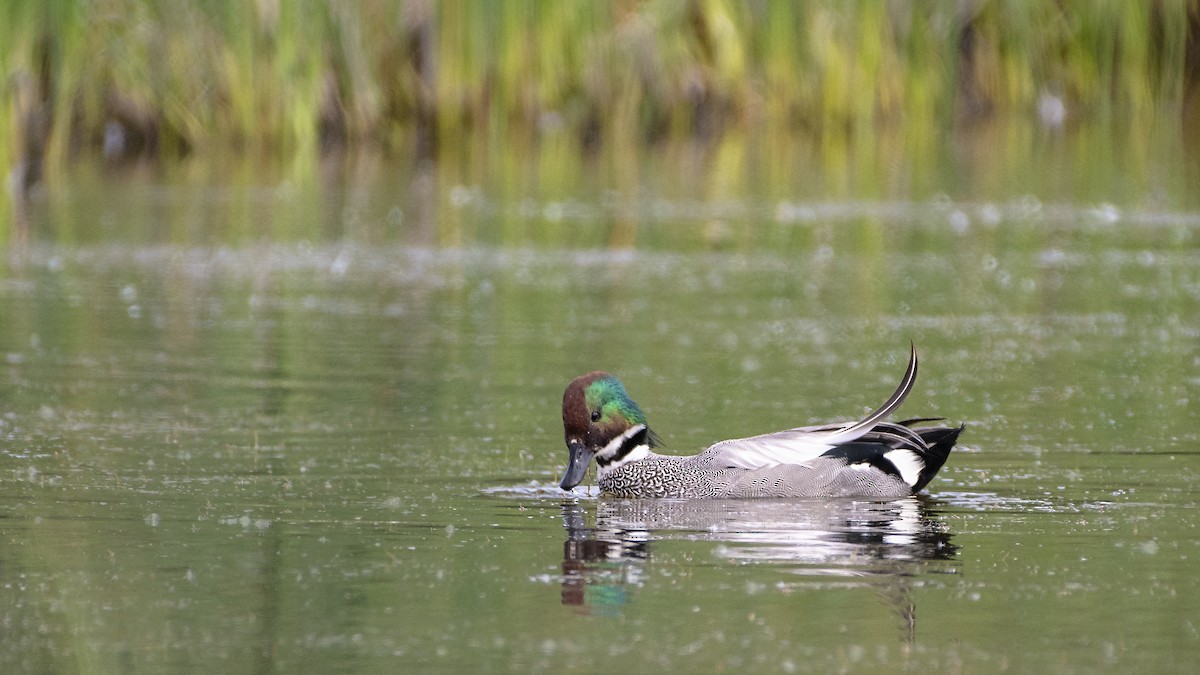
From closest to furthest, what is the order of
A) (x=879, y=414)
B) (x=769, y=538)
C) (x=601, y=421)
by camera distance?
(x=769, y=538) → (x=879, y=414) → (x=601, y=421)

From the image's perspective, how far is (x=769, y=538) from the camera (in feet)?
21.8

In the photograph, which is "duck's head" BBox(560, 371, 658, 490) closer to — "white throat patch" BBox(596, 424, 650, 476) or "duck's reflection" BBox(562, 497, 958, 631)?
"white throat patch" BBox(596, 424, 650, 476)

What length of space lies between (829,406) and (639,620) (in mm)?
3808

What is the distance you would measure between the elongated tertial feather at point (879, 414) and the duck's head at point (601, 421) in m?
0.73

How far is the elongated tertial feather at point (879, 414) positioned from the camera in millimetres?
6996

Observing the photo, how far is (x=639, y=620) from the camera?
5.51m

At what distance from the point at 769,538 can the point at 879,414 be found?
0.64 metres

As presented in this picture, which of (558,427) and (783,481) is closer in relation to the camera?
(783,481)

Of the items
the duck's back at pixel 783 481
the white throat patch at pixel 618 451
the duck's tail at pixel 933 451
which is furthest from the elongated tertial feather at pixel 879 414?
the white throat patch at pixel 618 451

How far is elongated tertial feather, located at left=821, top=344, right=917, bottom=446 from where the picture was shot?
7.00 meters

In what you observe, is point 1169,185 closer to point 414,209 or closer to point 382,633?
point 414,209

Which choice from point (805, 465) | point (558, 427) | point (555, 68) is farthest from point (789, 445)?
point (555, 68)

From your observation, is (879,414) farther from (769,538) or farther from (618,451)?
(618,451)

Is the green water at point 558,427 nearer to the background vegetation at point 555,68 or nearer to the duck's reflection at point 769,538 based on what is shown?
the duck's reflection at point 769,538
